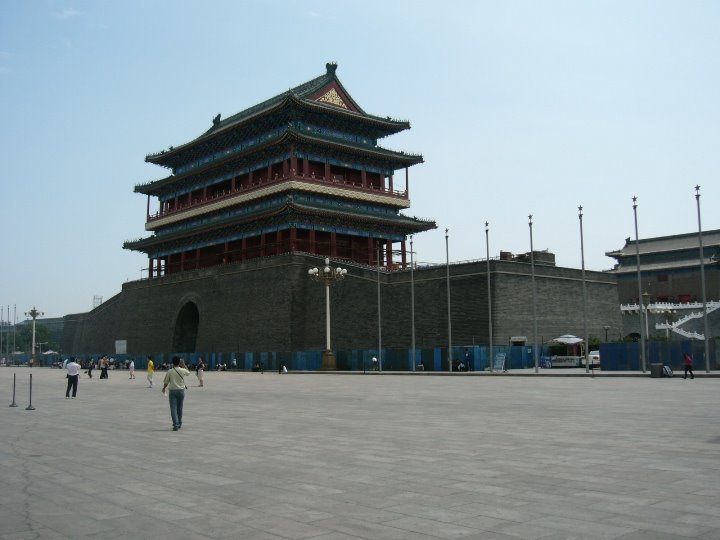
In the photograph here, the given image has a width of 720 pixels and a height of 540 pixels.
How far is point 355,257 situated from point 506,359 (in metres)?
18.8

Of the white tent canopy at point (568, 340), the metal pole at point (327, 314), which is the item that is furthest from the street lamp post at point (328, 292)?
the white tent canopy at point (568, 340)

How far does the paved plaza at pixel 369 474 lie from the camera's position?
6.52 metres

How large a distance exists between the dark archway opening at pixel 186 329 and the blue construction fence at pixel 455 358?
10.6ft

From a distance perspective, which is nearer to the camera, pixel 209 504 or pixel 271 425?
pixel 209 504

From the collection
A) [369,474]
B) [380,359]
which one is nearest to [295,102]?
[380,359]

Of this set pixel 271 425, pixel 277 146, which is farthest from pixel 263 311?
pixel 271 425

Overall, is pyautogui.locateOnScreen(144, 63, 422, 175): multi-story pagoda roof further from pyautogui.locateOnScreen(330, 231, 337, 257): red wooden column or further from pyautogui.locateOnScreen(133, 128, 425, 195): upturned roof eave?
pyautogui.locateOnScreen(330, 231, 337, 257): red wooden column

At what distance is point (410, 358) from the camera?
4478cm

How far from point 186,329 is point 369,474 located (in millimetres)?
57528

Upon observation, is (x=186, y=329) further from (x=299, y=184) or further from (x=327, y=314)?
(x=327, y=314)

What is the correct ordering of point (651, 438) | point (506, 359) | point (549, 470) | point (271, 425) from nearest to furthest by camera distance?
point (549, 470)
point (651, 438)
point (271, 425)
point (506, 359)

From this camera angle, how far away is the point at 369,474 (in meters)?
9.05

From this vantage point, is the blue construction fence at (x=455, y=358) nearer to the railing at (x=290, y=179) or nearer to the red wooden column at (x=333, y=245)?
the red wooden column at (x=333, y=245)

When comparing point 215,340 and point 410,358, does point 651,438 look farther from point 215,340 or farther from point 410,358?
point 215,340
